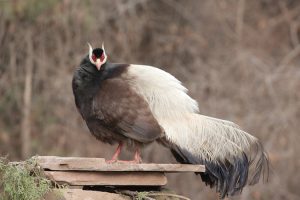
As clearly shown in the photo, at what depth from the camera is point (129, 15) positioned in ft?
41.7

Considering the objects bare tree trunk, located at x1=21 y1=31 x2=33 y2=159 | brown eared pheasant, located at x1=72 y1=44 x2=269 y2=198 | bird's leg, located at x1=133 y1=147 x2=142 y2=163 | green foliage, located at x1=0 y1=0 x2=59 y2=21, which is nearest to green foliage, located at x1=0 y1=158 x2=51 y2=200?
brown eared pheasant, located at x1=72 y1=44 x2=269 y2=198

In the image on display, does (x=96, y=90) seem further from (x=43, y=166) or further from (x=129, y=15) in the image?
(x=129, y=15)

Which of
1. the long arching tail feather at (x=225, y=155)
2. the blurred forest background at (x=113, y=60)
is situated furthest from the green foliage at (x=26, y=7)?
the long arching tail feather at (x=225, y=155)

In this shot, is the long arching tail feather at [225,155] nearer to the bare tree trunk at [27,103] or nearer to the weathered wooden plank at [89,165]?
the weathered wooden plank at [89,165]

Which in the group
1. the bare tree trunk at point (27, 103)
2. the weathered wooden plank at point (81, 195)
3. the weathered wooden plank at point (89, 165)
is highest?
the bare tree trunk at point (27, 103)

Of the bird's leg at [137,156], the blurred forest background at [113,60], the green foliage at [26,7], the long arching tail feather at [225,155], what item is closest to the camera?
the long arching tail feather at [225,155]

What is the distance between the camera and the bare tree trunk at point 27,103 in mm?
12086

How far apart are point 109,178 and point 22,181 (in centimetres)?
56

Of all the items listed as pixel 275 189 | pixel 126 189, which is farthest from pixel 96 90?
pixel 275 189

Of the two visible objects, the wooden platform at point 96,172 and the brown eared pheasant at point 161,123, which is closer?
the wooden platform at point 96,172

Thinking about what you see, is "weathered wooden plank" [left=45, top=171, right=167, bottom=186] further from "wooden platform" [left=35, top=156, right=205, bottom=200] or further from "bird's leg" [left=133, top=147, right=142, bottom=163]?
"bird's leg" [left=133, top=147, right=142, bottom=163]

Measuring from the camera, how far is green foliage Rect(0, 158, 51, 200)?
4.66 meters

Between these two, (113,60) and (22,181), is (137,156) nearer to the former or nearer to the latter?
(22,181)

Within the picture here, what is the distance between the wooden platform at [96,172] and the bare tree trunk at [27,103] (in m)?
7.27
